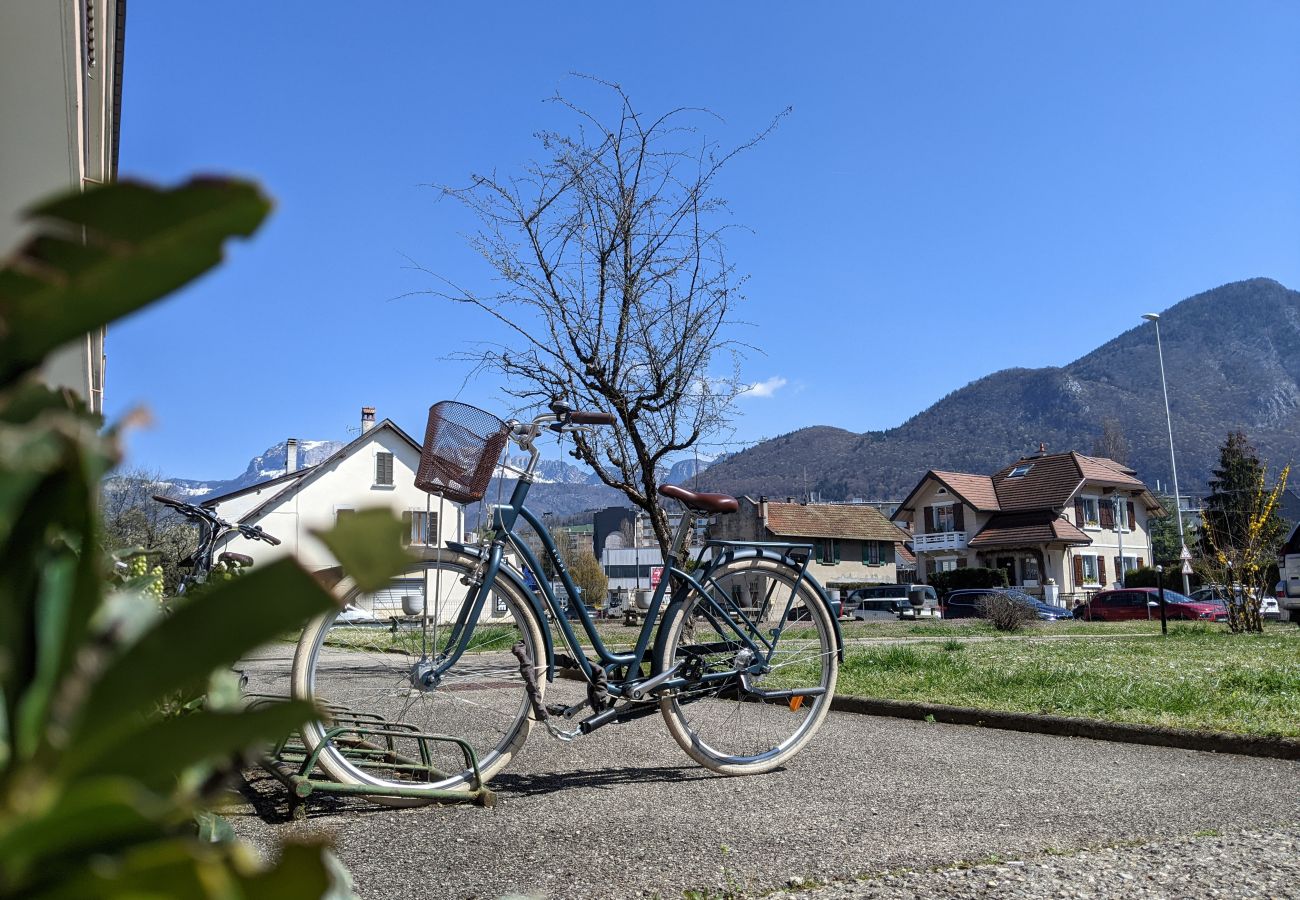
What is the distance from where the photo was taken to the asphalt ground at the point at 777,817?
8.65ft

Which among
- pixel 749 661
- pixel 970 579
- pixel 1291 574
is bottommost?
pixel 970 579

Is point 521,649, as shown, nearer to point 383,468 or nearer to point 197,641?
point 197,641

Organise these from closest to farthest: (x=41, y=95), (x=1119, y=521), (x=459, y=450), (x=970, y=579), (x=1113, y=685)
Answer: (x=459, y=450), (x=41, y=95), (x=1113, y=685), (x=970, y=579), (x=1119, y=521)

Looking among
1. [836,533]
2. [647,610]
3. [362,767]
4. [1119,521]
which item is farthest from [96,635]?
[836,533]

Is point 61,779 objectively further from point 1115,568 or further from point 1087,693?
point 1115,568

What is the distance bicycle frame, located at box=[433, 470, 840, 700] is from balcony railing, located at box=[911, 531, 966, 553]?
53.2 meters

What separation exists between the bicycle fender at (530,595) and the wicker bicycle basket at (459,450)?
188 millimetres

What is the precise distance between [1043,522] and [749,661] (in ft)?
169

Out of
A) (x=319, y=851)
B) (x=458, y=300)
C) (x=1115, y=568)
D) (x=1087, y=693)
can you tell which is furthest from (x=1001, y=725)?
(x=1115, y=568)

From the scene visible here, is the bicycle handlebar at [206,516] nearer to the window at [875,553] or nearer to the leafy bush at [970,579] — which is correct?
the leafy bush at [970,579]

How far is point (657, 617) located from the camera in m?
4.38

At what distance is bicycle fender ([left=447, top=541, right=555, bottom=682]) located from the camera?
3.79 meters

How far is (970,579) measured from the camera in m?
49.0

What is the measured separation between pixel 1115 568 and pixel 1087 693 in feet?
174
